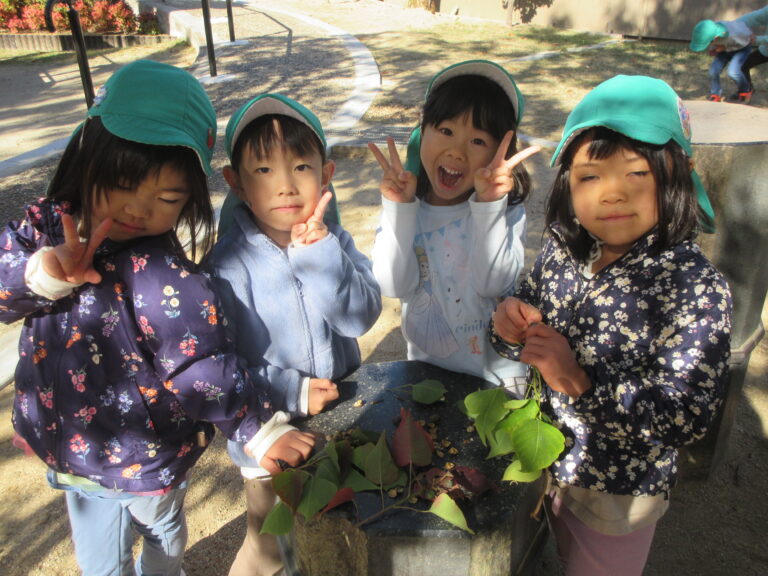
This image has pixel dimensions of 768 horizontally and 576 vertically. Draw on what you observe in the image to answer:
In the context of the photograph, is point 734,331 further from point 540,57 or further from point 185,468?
point 540,57

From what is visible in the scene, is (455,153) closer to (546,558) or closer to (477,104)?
(477,104)

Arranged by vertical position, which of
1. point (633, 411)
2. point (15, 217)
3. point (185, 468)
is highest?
point (633, 411)

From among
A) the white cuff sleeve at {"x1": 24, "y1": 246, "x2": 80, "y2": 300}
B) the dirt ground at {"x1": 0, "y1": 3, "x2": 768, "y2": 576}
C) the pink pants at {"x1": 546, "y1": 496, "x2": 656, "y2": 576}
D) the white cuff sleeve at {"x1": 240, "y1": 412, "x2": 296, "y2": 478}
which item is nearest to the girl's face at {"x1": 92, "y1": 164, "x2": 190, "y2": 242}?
the white cuff sleeve at {"x1": 24, "y1": 246, "x2": 80, "y2": 300}

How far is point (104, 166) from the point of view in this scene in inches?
58.4

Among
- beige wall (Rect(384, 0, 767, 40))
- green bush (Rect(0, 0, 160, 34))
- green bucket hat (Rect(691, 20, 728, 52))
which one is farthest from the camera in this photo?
green bush (Rect(0, 0, 160, 34))

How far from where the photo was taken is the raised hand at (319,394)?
1.79 metres

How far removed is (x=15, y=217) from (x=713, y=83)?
300 inches

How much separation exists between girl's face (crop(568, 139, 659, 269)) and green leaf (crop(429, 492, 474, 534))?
28.8 inches

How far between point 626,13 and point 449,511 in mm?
13076

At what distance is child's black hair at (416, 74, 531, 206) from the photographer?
1.89m

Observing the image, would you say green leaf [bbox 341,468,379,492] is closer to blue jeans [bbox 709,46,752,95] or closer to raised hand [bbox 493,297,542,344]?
raised hand [bbox 493,297,542,344]

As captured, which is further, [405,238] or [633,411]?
[405,238]

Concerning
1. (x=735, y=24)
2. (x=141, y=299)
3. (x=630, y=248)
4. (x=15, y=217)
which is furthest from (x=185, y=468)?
(x=735, y=24)

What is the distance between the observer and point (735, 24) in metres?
7.85
